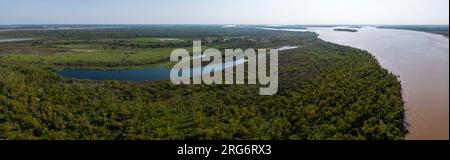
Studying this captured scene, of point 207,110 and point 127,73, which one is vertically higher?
point 127,73

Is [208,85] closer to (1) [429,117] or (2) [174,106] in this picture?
(2) [174,106]

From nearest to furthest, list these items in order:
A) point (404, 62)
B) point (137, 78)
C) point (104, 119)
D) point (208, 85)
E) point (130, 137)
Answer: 1. point (130, 137)
2. point (104, 119)
3. point (208, 85)
4. point (137, 78)
5. point (404, 62)

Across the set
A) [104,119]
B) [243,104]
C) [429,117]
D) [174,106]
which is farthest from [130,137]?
[429,117]

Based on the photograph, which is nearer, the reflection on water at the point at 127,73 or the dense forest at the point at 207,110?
the dense forest at the point at 207,110

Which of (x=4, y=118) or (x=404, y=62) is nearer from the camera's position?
(x=4, y=118)

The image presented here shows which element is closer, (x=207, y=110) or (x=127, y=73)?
(x=207, y=110)

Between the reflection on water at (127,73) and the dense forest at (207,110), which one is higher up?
the reflection on water at (127,73)

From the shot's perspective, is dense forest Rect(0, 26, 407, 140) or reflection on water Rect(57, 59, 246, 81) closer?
dense forest Rect(0, 26, 407, 140)

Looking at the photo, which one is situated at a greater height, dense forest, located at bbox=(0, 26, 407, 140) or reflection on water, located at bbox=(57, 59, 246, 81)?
reflection on water, located at bbox=(57, 59, 246, 81)
